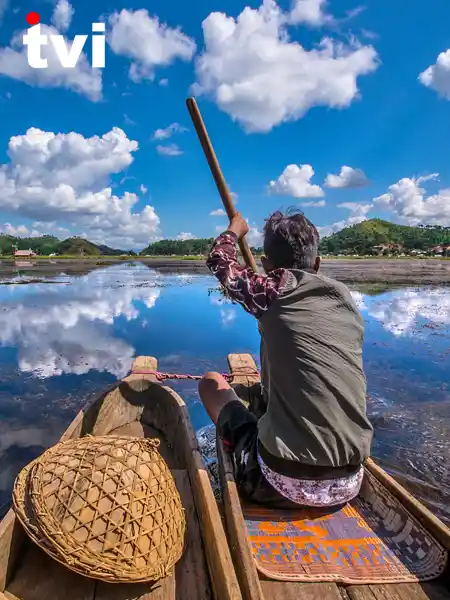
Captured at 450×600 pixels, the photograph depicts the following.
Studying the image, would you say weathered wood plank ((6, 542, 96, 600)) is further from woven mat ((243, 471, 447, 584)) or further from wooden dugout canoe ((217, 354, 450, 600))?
woven mat ((243, 471, 447, 584))

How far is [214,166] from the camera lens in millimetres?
4027

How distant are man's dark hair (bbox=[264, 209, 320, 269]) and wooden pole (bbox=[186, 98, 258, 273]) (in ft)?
3.92

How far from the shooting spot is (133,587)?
214cm

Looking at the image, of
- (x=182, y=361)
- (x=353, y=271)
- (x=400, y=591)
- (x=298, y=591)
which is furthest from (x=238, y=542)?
(x=353, y=271)

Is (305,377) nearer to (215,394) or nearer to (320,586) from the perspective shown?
(320,586)

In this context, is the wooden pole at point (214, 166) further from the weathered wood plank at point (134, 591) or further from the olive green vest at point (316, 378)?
the weathered wood plank at point (134, 591)

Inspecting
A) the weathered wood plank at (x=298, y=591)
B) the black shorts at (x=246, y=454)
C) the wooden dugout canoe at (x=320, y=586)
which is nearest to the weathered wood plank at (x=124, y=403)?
the black shorts at (x=246, y=454)

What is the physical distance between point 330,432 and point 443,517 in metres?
2.16

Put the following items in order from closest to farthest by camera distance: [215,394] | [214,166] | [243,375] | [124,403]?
1. [215,394]
2. [214,166]
3. [124,403]
4. [243,375]

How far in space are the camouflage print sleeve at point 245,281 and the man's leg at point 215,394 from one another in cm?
106

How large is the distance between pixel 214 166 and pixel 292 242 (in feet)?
5.77

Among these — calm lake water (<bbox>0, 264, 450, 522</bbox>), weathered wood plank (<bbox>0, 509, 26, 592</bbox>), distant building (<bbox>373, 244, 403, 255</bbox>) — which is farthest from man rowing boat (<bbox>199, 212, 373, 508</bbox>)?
distant building (<bbox>373, 244, 403, 255</bbox>)

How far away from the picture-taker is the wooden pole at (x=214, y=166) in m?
3.92

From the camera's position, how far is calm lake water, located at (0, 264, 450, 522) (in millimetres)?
4891
